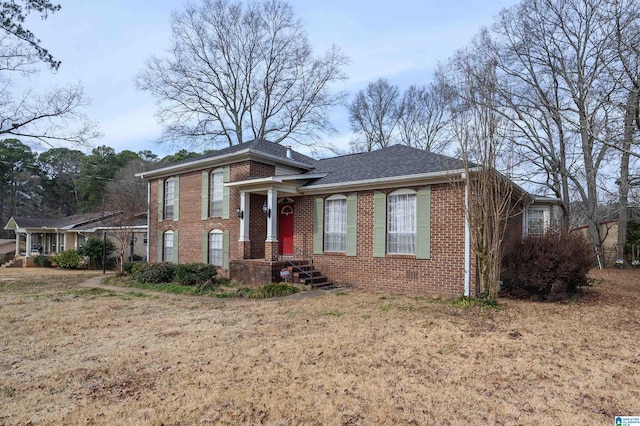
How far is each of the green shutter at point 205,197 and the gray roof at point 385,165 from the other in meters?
4.07

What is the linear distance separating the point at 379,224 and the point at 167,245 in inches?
381

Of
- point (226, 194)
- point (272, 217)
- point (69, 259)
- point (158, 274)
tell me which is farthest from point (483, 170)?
point (69, 259)

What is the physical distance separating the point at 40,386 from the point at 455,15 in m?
13.1

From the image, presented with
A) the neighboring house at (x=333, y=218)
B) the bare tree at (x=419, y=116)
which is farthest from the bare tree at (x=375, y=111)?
the neighboring house at (x=333, y=218)

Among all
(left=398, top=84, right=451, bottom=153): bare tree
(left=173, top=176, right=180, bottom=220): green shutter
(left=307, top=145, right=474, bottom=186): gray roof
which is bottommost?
(left=173, top=176, right=180, bottom=220): green shutter

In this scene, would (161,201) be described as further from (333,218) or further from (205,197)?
(333,218)

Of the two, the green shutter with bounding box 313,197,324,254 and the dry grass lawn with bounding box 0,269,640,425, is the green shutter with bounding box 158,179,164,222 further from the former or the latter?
the dry grass lawn with bounding box 0,269,640,425

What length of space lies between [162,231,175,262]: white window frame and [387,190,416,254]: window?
30.9 feet

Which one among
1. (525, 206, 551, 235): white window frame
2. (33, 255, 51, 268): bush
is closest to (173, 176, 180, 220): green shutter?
(33, 255, 51, 268): bush

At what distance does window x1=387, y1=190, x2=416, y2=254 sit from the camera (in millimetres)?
10844

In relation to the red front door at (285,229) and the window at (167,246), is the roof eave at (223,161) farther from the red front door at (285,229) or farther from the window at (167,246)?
the window at (167,246)

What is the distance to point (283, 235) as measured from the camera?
13.7 m

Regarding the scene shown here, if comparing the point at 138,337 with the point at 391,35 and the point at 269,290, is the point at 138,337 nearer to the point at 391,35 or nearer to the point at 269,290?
the point at 269,290

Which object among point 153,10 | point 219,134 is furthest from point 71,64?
point 219,134
